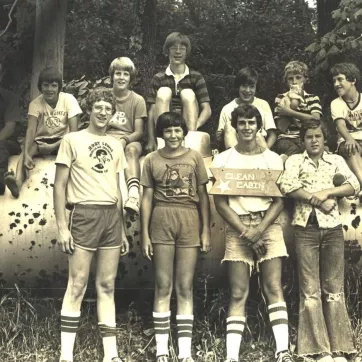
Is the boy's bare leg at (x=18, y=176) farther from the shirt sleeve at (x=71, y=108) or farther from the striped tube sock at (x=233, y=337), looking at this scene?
the striped tube sock at (x=233, y=337)

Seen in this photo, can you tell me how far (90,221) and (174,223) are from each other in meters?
0.70

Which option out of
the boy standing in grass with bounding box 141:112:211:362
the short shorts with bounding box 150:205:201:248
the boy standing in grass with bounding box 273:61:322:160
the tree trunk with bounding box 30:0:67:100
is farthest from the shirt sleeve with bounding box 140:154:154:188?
the tree trunk with bounding box 30:0:67:100

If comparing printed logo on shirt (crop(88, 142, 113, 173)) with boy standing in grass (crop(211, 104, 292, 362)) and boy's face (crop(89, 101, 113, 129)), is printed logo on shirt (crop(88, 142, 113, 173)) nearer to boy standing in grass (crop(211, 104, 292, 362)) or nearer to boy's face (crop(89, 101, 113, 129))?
boy's face (crop(89, 101, 113, 129))

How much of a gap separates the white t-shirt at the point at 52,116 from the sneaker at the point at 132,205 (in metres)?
1.30

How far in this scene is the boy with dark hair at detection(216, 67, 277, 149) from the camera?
677 centimetres

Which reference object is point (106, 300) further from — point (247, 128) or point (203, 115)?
point (203, 115)

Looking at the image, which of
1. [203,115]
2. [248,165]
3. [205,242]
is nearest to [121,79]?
[203,115]

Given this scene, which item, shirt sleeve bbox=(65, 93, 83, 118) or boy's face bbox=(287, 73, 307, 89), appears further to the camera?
boy's face bbox=(287, 73, 307, 89)

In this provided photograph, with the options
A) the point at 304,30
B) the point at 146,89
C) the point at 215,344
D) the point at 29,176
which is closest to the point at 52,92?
the point at 29,176

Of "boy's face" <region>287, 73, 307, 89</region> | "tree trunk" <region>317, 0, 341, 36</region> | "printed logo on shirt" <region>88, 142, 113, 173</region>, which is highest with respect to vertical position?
"tree trunk" <region>317, 0, 341, 36</region>

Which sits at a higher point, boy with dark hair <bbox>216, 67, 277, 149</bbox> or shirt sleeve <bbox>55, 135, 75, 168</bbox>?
boy with dark hair <bbox>216, 67, 277, 149</bbox>

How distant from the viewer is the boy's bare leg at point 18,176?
6359mm

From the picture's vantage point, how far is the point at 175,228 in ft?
19.1

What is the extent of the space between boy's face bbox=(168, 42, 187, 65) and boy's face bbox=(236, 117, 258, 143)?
154cm
